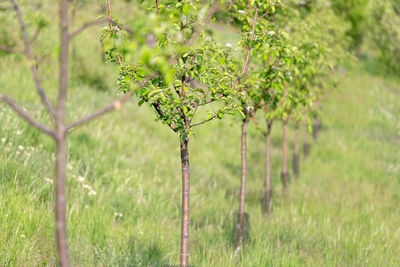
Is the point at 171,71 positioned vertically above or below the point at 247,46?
below

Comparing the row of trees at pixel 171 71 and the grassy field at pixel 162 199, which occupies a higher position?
the row of trees at pixel 171 71

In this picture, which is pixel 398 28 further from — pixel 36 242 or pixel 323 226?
pixel 36 242

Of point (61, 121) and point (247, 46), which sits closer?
point (61, 121)

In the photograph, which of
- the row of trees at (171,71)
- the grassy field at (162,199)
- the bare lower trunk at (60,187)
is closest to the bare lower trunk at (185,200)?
the row of trees at (171,71)

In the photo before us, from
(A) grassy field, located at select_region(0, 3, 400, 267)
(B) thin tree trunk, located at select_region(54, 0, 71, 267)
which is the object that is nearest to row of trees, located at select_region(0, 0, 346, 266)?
(B) thin tree trunk, located at select_region(54, 0, 71, 267)

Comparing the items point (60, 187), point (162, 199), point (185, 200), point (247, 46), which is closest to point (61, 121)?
point (60, 187)

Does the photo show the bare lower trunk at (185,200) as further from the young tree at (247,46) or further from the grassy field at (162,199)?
the young tree at (247,46)

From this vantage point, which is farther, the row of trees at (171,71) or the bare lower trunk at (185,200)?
the bare lower trunk at (185,200)

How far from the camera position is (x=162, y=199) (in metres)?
5.98

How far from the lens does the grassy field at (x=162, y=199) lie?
13.1 ft

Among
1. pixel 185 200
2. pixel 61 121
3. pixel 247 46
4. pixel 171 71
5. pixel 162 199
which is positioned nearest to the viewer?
pixel 61 121

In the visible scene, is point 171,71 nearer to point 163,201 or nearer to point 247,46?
point 247,46

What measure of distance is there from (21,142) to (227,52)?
3356 millimetres

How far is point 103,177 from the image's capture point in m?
6.03
